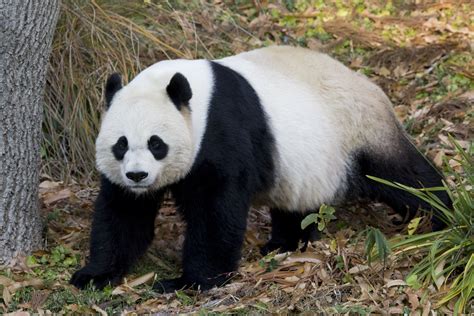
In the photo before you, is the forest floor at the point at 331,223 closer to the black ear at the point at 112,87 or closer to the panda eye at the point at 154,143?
the panda eye at the point at 154,143

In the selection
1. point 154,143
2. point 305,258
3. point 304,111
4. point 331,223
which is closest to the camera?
point 154,143

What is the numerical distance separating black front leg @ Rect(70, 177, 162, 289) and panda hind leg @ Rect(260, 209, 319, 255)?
112cm

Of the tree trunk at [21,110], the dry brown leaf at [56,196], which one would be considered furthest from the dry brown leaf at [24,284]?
the dry brown leaf at [56,196]

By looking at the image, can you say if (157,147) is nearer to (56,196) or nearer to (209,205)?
(209,205)

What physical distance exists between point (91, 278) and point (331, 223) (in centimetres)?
207

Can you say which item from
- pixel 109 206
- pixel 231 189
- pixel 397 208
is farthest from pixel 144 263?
pixel 397 208

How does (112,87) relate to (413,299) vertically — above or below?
above

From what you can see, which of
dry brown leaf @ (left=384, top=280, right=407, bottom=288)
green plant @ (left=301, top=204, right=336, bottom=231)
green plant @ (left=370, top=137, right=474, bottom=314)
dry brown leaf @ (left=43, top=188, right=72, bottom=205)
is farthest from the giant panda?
dry brown leaf @ (left=43, top=188, right=72, bottom=205)

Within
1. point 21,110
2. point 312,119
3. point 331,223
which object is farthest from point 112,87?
point 331,223

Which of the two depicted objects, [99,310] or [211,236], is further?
[211,236]

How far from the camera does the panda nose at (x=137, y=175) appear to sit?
4895 millimetres

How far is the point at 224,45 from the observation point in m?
8.59

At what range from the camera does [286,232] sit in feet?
21.0

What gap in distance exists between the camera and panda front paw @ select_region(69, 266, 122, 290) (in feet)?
17.6
